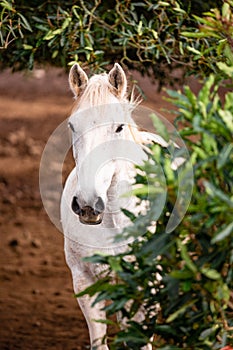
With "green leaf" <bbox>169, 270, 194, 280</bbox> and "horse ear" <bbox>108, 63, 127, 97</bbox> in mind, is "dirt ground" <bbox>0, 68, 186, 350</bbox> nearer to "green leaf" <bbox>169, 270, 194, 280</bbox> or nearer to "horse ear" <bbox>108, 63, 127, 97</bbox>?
"horse ear" <bbox>108, 63, 127, 97</bbox>

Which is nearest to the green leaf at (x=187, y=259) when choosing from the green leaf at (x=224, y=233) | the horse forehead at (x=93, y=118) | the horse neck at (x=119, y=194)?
the green leaf at (x=224, y=233)

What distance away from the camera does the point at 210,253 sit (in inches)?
118

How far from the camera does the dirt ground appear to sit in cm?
636

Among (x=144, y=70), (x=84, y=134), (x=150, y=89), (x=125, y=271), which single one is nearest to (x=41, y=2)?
(x=144, y=70)

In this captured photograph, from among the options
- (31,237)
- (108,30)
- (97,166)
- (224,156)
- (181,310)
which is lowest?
(31,237)

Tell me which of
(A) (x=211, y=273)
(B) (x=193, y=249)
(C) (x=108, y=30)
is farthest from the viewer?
(C) (x=108, y=30)

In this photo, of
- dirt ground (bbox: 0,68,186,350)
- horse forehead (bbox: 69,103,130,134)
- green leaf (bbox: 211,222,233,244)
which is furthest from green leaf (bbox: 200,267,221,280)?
dirt ground (bbox: 0,68,186,350)

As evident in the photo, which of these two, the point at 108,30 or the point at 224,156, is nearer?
the point at 224,156

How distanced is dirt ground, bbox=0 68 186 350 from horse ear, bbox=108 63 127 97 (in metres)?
1.10

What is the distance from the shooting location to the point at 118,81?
13.9ft

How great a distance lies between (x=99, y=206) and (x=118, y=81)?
608 millimetres

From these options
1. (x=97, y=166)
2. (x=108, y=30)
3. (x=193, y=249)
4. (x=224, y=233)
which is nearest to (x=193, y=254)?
(x=193, y=249)

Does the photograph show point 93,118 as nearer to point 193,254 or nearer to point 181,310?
point 193,254

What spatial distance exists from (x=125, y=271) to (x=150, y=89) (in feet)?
38.4
